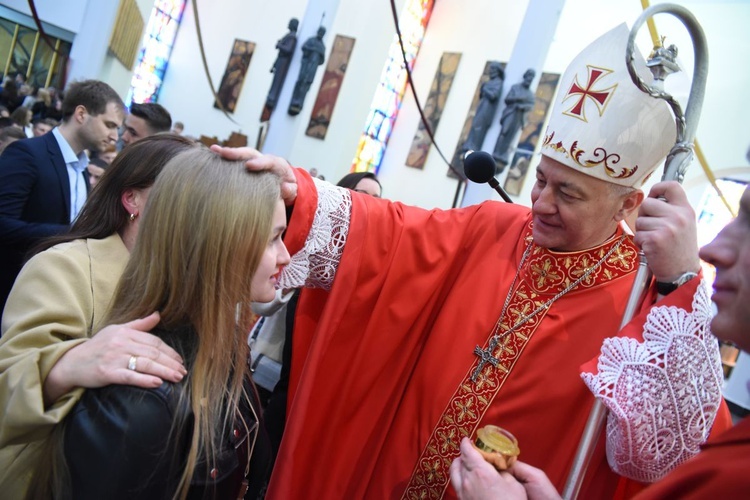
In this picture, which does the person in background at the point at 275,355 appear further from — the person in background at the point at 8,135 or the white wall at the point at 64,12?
the white wall at the point at 64,12

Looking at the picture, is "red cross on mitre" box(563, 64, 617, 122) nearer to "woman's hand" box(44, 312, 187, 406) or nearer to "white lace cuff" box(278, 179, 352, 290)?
"white lace cuff" box(278, 179, 352, 290)

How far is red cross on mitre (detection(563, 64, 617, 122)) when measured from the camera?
1.82 m

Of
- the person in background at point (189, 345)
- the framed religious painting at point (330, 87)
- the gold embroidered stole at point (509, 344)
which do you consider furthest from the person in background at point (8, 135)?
the framed religious painting at point (330, 87)

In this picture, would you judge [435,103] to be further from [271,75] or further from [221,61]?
[221,61]

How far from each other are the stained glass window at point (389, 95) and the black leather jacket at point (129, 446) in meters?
12.6

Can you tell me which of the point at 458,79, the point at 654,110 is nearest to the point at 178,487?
the point at 654,110

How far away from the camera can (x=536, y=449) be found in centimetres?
163

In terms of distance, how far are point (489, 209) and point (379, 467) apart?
0.89 m

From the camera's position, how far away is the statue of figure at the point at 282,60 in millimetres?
9938

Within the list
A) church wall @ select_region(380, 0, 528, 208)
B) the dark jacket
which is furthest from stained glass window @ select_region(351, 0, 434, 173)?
the dark jacket

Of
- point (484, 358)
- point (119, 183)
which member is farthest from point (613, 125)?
point (119, 183)

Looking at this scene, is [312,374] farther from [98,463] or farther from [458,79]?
[458,79]

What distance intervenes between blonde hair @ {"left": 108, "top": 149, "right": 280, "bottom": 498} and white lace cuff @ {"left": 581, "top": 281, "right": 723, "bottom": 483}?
2.56 ft

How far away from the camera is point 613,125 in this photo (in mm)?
1809
